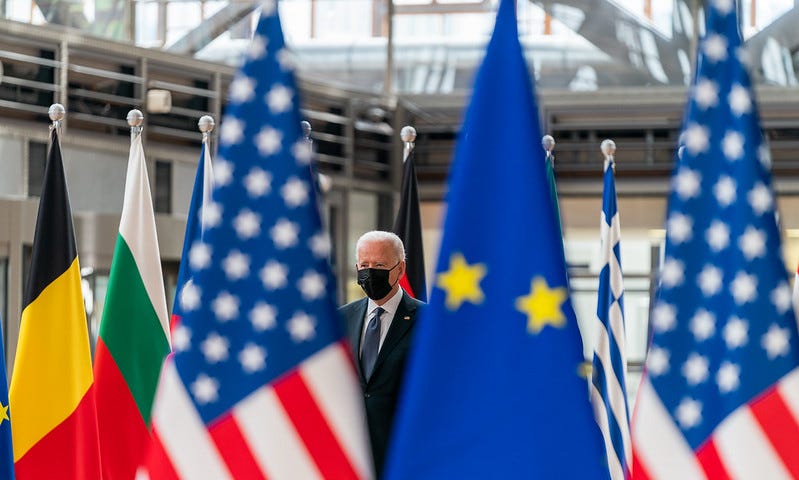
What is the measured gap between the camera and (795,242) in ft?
37.7

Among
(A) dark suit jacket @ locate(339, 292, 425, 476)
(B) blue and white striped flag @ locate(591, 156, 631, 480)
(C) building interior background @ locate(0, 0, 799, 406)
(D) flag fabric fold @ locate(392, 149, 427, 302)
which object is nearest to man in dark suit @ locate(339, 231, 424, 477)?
(A) dark suit jacket @ locate(339, 292, 425, 476)

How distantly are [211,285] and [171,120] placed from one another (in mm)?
7609

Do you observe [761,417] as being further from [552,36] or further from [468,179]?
[552,36]

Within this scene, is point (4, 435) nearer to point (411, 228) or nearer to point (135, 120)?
point (135, 120)

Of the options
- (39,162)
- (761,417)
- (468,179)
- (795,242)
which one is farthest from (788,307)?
(795,242)

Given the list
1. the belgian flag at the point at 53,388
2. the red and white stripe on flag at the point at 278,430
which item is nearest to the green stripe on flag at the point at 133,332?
the belgian flag at the point at 53,388

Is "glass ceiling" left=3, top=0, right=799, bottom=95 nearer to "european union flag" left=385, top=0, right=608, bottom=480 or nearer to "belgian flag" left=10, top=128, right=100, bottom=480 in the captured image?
"belgian flag" left=10, top=128, right=100, bottom=480

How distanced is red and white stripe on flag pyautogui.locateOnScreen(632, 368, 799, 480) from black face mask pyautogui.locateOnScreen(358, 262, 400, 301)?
154 cm

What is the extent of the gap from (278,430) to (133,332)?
133 inches

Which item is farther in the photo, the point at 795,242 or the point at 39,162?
the point at 795,242

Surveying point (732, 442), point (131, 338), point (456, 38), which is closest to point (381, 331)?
point (732, 442)

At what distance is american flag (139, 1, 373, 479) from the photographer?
9.25 ft

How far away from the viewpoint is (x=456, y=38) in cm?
1185

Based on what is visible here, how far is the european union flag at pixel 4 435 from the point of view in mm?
5227
